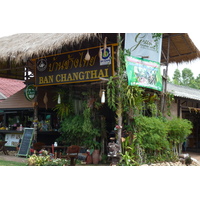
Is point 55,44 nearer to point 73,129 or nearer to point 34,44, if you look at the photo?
point 34,44

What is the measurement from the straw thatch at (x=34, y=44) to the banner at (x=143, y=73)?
1.56 metres

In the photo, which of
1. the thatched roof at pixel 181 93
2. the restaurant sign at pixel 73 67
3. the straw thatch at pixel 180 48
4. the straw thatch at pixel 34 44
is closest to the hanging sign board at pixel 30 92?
the restaurant sign at pixel 73 67

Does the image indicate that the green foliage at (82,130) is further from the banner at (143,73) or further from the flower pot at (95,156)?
the banner at (143,73)

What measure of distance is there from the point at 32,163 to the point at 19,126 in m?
4.62

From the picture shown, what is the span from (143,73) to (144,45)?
3.19 feet

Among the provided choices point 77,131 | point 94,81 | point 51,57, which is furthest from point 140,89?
point 51,57

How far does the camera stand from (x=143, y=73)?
9.27 m

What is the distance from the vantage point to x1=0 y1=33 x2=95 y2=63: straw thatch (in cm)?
884

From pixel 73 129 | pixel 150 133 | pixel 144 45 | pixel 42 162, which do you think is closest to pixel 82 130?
pixel 73 129

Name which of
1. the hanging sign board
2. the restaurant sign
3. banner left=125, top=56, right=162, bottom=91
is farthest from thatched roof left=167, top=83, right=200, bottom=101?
the hanging sign board

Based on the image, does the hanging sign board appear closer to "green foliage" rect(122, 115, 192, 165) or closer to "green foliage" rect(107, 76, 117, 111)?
"green foliage" rect(107, 76, 117, 111)

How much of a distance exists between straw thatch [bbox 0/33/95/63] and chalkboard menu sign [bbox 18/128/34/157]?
9.27 ft

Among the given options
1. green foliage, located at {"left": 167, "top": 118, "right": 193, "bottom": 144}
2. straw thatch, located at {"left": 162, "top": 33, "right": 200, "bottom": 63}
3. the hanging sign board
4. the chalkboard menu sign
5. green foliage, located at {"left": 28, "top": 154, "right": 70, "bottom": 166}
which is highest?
straw thatch, located at {"left": 162, "top": 33, "right": 200, "bottom": 63}

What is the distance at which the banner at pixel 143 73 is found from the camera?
→ 8852 mm
